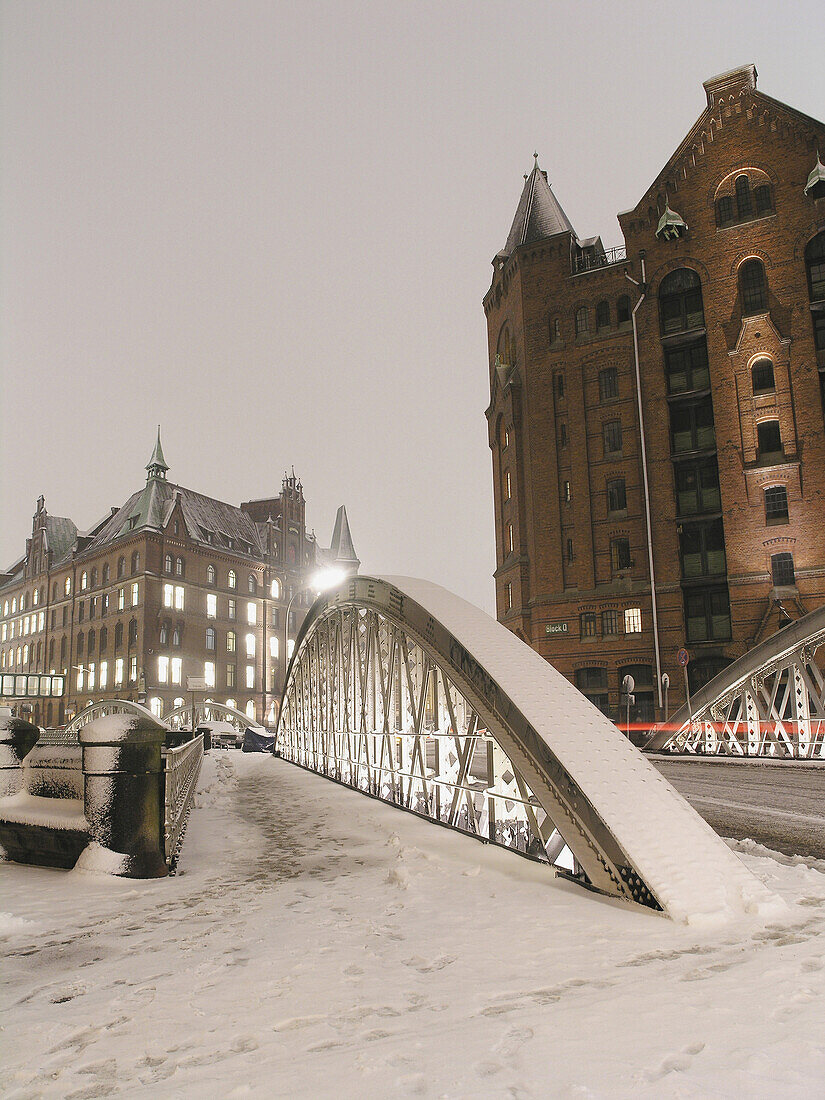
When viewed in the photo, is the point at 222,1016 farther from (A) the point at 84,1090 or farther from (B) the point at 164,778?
(B) the point at 164,778

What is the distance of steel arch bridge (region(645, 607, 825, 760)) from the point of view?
57.3 feet

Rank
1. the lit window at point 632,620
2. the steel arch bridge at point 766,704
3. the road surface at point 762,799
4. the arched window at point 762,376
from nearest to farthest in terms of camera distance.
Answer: the road surface at point 762,799
the steel arch bridge at point 766,704
the arched window at point 762,376
the lit window at point 632,620

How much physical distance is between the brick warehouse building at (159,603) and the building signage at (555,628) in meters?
33.0

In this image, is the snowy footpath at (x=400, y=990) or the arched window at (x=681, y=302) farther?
the arched window at (x=681, y=302)

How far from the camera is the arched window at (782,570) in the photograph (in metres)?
31.9

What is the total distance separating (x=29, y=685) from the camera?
66.5 m

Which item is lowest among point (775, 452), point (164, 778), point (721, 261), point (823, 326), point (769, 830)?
point (769, 830)

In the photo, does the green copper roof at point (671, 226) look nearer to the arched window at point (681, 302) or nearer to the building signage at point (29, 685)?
the arched window at point (681, 302)

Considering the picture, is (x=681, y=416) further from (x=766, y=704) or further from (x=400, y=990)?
(x=400, y=990)

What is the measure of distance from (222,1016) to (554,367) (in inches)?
1488

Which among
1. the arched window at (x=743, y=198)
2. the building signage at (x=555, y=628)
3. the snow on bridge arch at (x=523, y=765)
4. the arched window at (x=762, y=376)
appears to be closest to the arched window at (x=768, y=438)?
the arched window at (x=762, y=376)

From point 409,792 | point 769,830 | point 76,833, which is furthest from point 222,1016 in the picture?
point 769,830

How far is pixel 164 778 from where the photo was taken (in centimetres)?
635

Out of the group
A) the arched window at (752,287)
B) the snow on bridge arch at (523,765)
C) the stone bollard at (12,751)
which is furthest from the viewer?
the arched window at (752,287)
